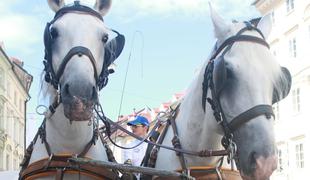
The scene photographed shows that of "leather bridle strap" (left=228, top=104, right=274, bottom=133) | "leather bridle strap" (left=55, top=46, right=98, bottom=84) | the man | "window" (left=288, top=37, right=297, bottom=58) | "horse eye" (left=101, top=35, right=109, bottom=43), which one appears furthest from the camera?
"window" (left=288, top=37, right=297, bottom=58)

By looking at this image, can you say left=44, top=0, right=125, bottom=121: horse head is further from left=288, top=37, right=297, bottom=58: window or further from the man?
left=288, top=37, right=297, bottom=58: window

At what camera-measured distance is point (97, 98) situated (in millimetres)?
4453

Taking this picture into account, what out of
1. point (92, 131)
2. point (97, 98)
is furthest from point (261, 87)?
point (92, 131)

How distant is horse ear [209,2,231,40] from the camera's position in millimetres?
4387

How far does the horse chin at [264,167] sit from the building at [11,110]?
43650 mm

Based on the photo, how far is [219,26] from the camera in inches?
173

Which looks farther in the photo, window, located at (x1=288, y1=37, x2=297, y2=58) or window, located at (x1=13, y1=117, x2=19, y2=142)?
window, located at (x1=13, y1=117, x2=19, y2=142)

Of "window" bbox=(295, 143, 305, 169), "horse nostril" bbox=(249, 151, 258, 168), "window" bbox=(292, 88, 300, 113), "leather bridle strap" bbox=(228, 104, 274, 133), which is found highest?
"window" bbox=(292, 88, 300, 113)

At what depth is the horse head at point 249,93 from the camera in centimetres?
386

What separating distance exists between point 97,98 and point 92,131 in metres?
0.62

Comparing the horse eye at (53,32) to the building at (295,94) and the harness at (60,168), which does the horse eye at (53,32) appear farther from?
the building at (295,94)

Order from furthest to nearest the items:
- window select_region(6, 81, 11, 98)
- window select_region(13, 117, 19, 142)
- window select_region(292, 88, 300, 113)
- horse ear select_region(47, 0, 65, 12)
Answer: window select_region(13, 117, 19, 142) < window select_region(6, 81, 11, 98) < window select_region(292, 88, 300, 113) < horse ear select_region(47, 0, 65, 12)

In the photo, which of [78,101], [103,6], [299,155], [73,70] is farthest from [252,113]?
[299,155]

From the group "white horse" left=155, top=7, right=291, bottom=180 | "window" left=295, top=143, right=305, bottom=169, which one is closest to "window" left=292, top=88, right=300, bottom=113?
"window" left=295, top=143, right=305, bottom=169
